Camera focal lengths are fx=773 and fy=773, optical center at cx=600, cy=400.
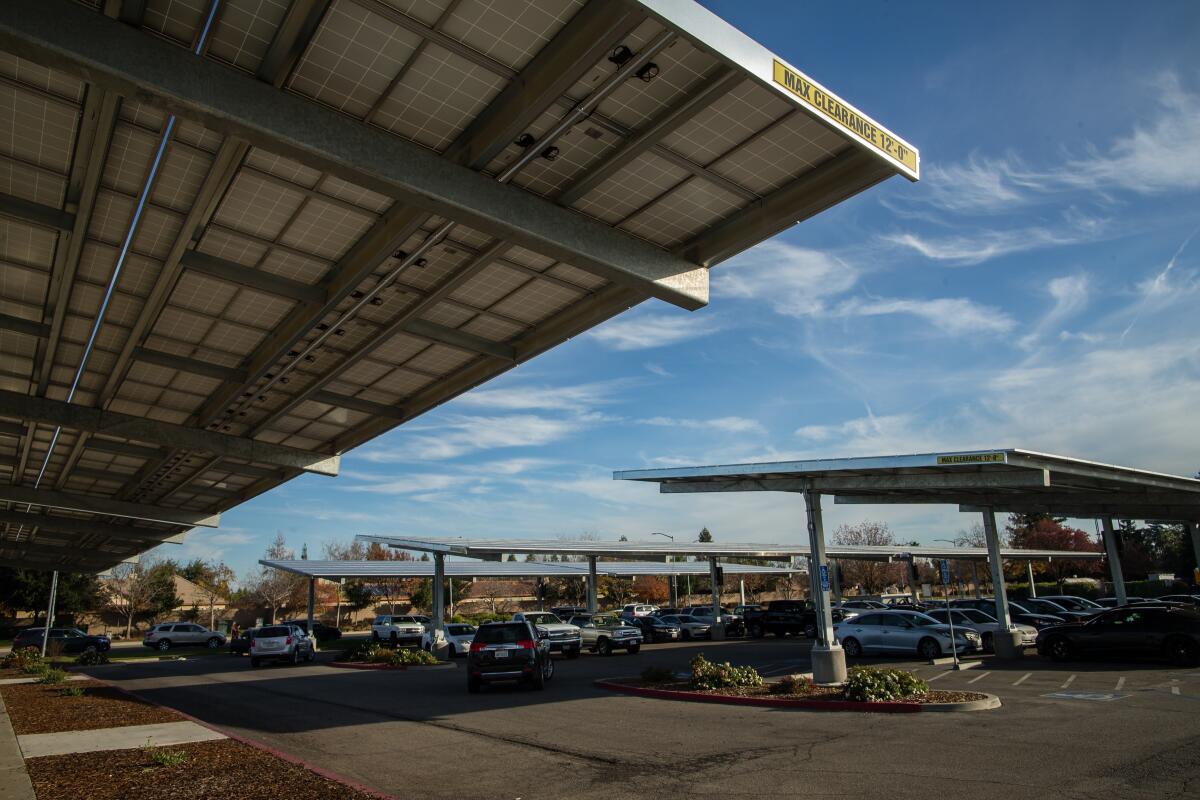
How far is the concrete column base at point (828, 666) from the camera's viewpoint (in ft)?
55.0

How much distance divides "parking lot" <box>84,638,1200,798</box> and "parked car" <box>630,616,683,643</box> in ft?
70.3

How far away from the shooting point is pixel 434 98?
9.16 meters

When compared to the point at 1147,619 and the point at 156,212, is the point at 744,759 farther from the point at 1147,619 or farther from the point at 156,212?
the point at 1147,619

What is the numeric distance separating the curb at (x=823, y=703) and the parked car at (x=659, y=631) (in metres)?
23.7

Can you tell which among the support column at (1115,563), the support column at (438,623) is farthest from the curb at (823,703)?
the support column at (1115,563)

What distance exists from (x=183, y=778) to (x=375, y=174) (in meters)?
7.68

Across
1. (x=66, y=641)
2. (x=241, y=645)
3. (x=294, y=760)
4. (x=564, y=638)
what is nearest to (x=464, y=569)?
(x=241, y=645)

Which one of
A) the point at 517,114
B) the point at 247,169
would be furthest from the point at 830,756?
the point at 247,169

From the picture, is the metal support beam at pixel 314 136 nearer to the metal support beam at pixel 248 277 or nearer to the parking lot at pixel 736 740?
the metal support beam at pixel 248 277

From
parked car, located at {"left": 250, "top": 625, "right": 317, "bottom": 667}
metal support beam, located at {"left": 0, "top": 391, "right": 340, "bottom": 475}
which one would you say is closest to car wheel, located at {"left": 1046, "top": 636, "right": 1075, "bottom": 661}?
metal support beam, located at {"left": 0, "top": 391, "right": 340, "bottom": 475}

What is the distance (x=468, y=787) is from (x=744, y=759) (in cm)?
353

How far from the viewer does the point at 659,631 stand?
40.9 meters

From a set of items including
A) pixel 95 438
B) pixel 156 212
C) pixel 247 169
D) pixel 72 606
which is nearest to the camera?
pixel 247 169

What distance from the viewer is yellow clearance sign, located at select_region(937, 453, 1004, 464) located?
19.6 meters
